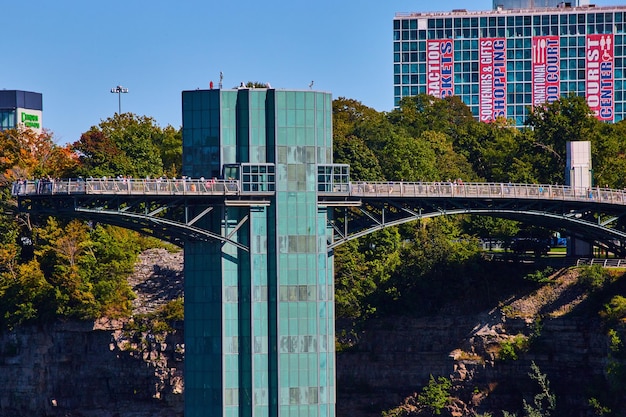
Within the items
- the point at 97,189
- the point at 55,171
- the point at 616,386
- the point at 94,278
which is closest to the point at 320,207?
the point at 97,189

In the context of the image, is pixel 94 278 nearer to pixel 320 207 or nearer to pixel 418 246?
pixel 418 246

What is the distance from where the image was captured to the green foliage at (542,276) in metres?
147

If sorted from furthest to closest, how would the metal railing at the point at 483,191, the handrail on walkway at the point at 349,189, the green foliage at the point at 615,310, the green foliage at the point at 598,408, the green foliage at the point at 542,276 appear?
the green foliage at the point at 542,276
the green foliage at the point at 615,310
the green foliage at the point at 598,408
the metal railing at the point at 483,191
the handrail on walkway at the point at 349,189

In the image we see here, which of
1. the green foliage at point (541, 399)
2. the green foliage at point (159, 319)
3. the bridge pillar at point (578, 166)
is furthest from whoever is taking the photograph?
the green foliage at point (159, 319)

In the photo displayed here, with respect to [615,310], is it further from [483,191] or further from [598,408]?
[483,191]

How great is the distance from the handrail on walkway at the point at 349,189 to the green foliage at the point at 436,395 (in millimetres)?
21183

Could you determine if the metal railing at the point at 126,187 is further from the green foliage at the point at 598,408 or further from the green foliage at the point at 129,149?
the green foliage at the point at 129,149

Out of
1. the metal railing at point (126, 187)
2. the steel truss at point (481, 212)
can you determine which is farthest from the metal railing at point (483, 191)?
the metal railing at point (126, 187)

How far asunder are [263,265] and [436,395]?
108 ft

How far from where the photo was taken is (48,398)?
6166 inches

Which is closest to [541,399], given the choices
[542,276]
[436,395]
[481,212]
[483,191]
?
[436,395]

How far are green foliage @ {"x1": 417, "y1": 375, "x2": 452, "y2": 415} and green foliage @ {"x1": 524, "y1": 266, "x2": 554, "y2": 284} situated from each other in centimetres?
1164

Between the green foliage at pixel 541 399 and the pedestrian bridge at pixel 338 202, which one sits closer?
the pedestrian bridge at pixel 338 202

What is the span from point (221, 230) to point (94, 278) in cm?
3995
